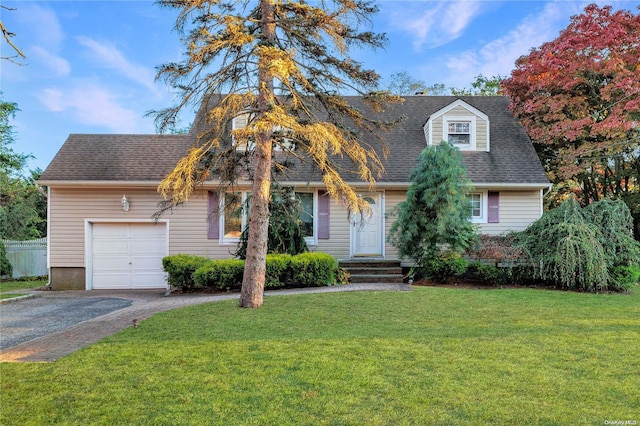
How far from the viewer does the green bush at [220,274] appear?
33.5ft

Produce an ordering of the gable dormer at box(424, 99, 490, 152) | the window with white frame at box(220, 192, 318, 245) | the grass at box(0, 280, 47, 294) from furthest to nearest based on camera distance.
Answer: the gable dormer at box(424, 99, 490, 152), the grass at box(0, 280, 47, 294), the window with white frame at box(220, 192, 318, 245)

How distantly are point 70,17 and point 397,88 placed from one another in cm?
1872

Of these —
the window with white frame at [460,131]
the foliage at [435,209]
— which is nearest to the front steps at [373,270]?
the foliage at [435,209]

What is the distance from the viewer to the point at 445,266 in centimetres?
1083

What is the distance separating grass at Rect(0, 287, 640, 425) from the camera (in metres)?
3.16

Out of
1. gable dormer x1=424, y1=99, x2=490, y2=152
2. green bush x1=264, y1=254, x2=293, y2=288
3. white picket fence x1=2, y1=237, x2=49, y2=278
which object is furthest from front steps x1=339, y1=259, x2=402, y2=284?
white picket fence x1=2, y1=237, x2=49, y2=278

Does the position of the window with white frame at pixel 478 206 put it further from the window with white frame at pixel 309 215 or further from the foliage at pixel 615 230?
the window with white frame at pixel 309 215

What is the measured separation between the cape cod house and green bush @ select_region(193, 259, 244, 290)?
2.23 m

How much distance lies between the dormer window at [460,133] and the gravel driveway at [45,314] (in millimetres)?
11197

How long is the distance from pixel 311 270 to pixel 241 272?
71.2 inches

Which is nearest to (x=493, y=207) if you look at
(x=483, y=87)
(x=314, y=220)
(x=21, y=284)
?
(x=314, y=220)

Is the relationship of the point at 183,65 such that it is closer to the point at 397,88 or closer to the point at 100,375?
the point at 100,375

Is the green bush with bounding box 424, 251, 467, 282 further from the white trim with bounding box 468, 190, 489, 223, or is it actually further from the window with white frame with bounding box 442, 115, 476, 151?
the window with white frame with bounding box 442, 115, 476, 151

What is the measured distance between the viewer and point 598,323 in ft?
20.1
